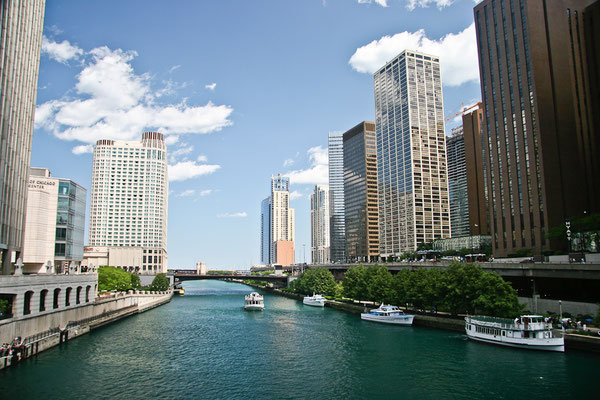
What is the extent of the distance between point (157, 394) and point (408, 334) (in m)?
49.3

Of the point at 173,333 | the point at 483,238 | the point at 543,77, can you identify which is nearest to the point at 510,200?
the point at 543,77

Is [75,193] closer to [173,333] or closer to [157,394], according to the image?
[173,333]

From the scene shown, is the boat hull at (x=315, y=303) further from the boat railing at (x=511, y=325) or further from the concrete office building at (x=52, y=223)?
the concrete office building at (x=52, y=223)

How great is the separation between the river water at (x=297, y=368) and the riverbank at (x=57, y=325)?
1663 mm

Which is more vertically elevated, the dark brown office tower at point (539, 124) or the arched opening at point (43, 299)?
the dark brown office tower at point (539, 124)

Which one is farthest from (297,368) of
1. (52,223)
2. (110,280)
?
(110,280)

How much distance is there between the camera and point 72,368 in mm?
53625

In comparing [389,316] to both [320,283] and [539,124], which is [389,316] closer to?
[320,283]

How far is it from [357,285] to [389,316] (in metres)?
31.7

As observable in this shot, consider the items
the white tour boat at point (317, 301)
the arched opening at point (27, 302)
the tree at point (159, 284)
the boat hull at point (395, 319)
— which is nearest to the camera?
the arched opening at point (27, 302)

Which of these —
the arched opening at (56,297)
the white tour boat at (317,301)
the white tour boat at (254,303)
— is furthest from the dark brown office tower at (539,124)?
the arched opening at (56,297)

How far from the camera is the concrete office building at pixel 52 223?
9275 centimetres

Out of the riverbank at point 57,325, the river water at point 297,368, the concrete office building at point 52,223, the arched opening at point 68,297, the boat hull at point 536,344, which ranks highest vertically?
the concrete office building at point 52,223

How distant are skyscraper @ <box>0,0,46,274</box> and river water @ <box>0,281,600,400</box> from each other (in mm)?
21891
